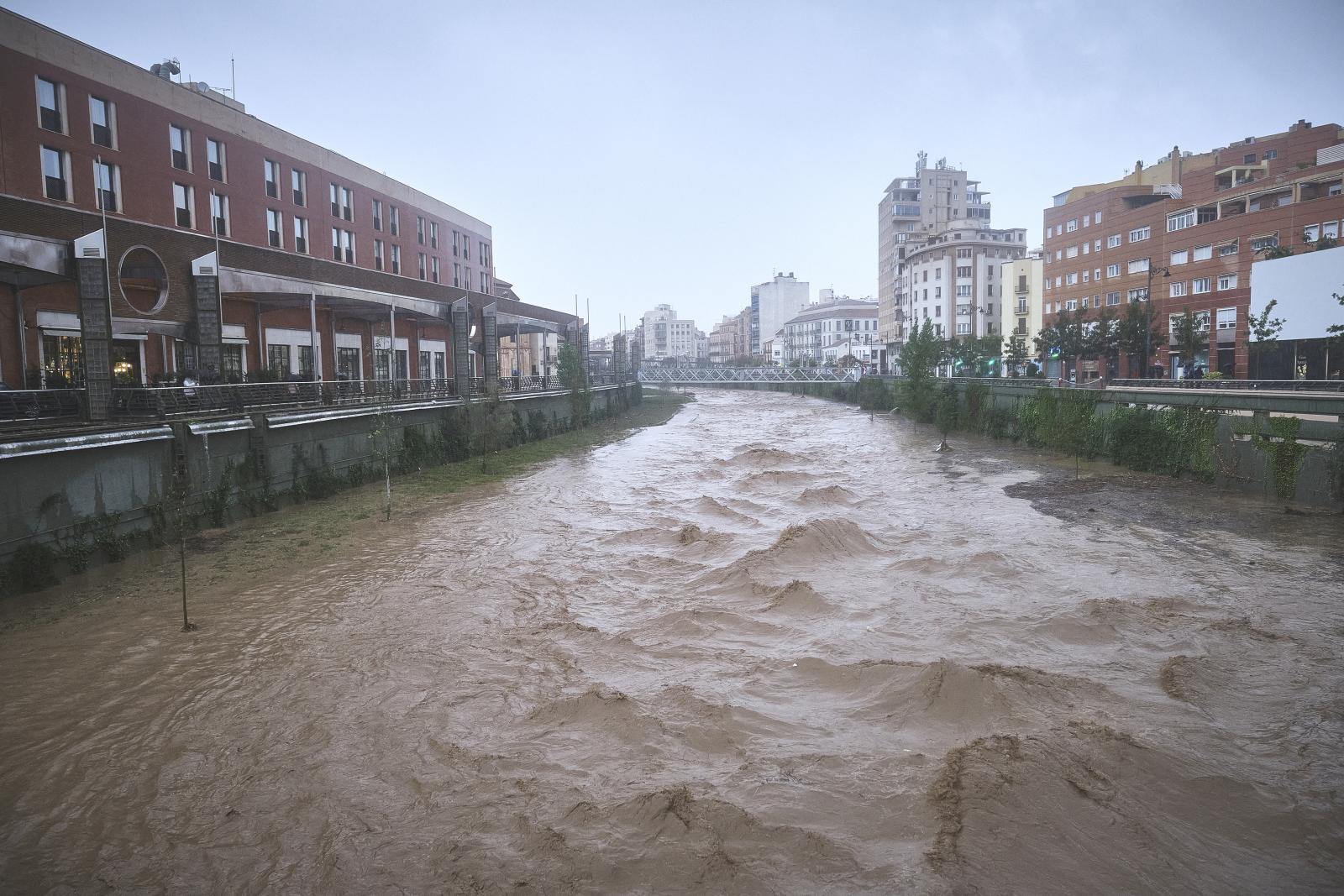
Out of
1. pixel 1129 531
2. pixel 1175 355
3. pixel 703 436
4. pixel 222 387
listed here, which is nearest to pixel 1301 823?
pixel 1129 531

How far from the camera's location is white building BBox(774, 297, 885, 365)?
422ft

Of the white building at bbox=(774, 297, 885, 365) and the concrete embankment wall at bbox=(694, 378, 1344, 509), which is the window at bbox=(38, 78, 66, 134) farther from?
the white building at bbox=(774, 297, 885, 365)

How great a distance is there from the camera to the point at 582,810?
538cm

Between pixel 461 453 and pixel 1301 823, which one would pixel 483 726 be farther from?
pixel 461 453

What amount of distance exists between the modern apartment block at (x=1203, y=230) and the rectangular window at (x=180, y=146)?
48664mm

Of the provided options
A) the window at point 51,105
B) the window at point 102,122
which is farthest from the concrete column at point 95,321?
the window at point 102,122

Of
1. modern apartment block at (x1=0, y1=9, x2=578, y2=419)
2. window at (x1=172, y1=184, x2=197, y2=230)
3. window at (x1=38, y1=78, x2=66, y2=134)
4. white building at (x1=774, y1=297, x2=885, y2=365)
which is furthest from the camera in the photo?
white building at (x1=774, y1=297, x2=885, y2=365)

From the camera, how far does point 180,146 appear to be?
29.2 meters

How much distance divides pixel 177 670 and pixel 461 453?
17.2 metres

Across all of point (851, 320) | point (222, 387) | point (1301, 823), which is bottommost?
point (1301, 823)

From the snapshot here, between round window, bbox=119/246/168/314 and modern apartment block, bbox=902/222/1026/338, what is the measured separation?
7353cm

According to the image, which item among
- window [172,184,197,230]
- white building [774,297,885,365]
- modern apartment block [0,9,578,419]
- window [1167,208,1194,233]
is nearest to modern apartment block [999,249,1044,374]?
window [1167,208,1194,233]

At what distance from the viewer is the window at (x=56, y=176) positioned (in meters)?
24.2

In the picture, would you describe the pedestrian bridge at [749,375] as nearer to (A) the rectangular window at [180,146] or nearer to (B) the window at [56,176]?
(A) the rectangular window at [180,146]
